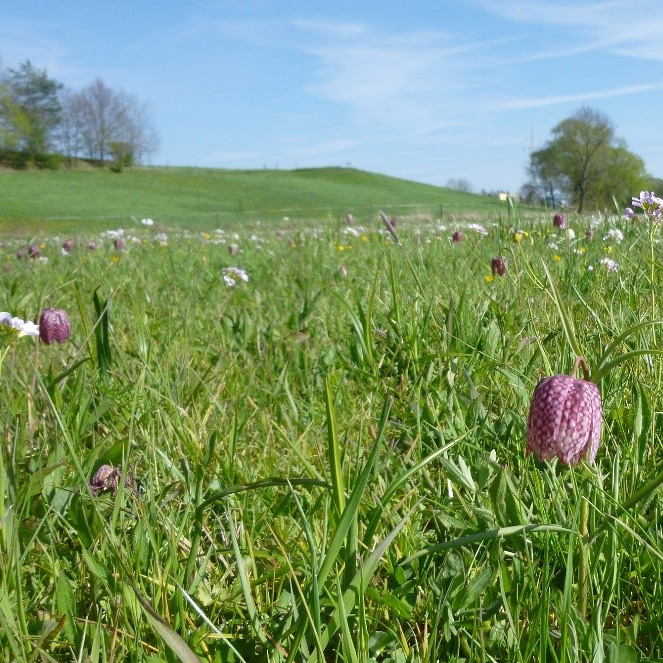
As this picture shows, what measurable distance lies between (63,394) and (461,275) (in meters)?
1.56

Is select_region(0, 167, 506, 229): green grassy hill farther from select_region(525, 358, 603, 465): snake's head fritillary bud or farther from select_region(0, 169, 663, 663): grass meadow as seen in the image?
select_region(525, 358, 603, 465): snake's head fritillary bud

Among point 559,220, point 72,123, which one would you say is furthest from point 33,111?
point 559,220

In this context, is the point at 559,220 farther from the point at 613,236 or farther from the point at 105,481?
the point at 105,481

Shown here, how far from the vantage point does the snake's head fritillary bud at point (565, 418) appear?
35.5 inches

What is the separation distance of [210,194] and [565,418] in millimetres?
43385

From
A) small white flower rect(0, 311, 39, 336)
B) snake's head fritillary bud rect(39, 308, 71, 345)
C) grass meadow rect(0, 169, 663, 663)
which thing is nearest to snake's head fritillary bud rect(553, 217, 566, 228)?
grass meadow rect(0, 169, 663, 663)

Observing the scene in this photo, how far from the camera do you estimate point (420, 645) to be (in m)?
0.97

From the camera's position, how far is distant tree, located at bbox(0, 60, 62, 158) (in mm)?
47250

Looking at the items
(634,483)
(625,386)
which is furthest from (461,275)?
(634,483)

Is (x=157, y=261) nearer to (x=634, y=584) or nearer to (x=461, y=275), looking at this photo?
(x=461, y=275)

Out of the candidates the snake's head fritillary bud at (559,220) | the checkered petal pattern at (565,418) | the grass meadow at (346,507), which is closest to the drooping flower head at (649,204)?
the grass meadow at (346,507)

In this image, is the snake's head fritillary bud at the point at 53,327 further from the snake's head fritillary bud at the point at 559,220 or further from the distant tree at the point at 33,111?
the distant tree at the point at 33,111

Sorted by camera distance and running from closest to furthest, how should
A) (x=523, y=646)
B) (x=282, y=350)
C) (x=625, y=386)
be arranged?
(x=523, y=646) < (x=625, y=386) < (x=282, y=350)

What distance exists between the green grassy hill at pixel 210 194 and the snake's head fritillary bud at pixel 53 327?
84.0ft
